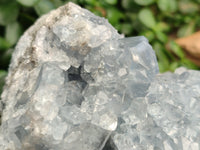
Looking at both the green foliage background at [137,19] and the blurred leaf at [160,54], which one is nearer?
the green foliage background at [137,19]

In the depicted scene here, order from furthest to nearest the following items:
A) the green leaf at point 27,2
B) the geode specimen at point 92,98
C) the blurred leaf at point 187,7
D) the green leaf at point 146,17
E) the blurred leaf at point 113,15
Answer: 1. the blurred leaf at point 187,7
2. the green leaf at point 146,17
3. the blurred leaf at point 113,15
4. the green leaf at point 27,2
5. the geode specimen at point 92,98

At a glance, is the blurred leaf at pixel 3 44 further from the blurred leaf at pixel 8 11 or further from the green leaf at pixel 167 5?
the green leaf at pixel 167 5

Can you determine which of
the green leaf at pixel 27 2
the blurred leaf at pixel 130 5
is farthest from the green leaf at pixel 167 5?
the green leaf at pixel 27 2

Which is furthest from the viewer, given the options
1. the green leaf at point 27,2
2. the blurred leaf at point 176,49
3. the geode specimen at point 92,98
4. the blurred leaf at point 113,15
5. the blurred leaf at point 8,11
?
the blurred leaf at point 176,49

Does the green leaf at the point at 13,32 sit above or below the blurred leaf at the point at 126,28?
above

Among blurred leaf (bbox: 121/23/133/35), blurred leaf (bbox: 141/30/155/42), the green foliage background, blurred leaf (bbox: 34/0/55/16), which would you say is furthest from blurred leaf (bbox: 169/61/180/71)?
blurred leaf (bbox: 34/0/55/16)

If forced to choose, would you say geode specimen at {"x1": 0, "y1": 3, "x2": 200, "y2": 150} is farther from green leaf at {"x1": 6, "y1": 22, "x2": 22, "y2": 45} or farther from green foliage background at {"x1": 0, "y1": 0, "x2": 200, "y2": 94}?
green leaf at {"x1": 6, "y1": 22, "x2": 22, "y2": 45}
